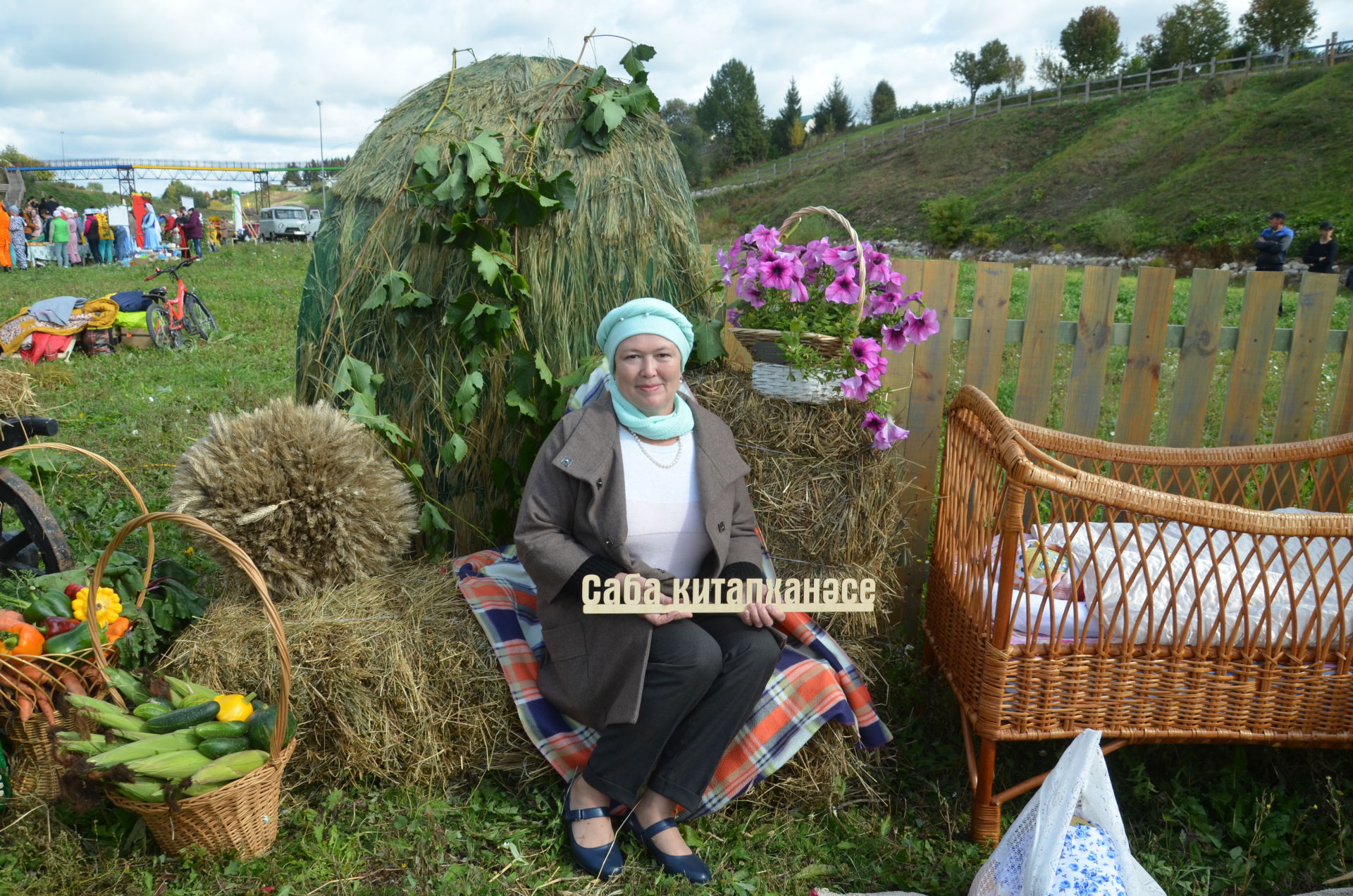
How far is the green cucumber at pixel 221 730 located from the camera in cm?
249

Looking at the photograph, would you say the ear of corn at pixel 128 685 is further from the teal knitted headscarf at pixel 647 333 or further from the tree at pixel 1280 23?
the tree at pixel 1280 23

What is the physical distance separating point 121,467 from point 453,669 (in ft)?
12.8

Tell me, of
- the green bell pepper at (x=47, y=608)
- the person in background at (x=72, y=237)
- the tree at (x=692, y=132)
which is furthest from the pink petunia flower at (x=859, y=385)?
the tree at (x=692, y=132)

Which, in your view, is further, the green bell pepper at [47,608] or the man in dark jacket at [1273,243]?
the man in dark jacket at [1273,243]

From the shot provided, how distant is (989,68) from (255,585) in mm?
66587

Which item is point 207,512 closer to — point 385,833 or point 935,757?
point 385,833

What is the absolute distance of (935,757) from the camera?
3.17 metres

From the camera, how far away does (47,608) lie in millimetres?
2750

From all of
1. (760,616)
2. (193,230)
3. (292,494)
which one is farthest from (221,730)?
(193,230)

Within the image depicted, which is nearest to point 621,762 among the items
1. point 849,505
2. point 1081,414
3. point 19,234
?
point 849,505

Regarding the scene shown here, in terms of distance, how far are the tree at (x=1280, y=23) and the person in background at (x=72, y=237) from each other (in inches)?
1939

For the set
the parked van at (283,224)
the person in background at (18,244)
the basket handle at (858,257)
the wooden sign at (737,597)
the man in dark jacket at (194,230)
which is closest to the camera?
the wooden sign at (737,597)

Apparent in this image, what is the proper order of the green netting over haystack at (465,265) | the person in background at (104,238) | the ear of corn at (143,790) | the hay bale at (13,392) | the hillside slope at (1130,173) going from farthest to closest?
the hillside slope at (1130,173), the person in background at (104,238), the hay bale at (13,392), the green netting over haystack at (465,265), the ear of corn at (143,790)

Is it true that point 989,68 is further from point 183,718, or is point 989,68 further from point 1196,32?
point 183,718
